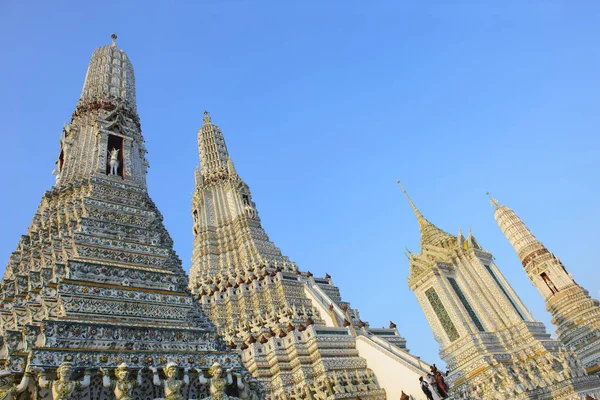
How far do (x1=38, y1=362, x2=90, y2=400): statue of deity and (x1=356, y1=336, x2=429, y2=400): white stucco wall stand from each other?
12824mm

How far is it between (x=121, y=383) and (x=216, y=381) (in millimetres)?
1621

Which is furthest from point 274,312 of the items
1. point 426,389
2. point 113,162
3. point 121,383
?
point 121,383

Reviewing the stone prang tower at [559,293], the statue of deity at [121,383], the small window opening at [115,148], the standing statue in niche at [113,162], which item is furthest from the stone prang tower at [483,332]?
the standing statue in niche at [113,162]

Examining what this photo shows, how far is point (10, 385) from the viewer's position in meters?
6.12

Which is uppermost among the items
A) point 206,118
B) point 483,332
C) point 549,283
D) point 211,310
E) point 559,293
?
point 206,118

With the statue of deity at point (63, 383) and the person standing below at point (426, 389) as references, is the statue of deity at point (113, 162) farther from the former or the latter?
the person standing below at point (426, 389)

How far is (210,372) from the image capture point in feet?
25.3

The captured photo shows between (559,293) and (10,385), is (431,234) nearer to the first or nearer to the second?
(559,293)

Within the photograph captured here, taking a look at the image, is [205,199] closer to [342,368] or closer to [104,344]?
[342,368]

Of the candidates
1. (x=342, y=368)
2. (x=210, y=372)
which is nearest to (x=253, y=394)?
(x=210, y=372)

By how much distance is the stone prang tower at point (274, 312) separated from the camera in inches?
687

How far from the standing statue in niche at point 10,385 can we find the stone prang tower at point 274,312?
11.6m

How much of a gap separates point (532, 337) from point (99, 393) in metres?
16.8

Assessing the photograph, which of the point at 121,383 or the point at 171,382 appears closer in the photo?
Answer: the point at 121,383
